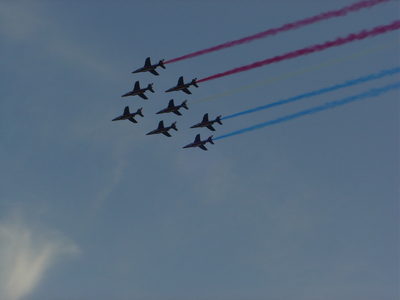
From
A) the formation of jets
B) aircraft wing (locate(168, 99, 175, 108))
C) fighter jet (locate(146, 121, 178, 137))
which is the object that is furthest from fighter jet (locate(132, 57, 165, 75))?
fighter jet (locate(146, 121, 178, 137))

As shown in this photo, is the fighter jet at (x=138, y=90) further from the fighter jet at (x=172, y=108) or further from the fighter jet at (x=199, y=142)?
the fighter jet at (x=199, y=142)

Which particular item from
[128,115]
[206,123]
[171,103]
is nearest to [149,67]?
[171,103]

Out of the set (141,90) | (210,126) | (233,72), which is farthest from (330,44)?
(141,90)

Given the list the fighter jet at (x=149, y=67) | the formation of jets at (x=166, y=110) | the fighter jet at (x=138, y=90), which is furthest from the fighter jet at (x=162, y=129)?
the fighter jet at (x=149, y=67)

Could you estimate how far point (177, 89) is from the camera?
7662cm

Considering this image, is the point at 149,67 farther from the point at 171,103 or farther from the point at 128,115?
the point at 128,115

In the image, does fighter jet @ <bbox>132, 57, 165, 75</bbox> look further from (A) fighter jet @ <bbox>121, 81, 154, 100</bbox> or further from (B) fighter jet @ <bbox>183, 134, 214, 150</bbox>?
Result: (B) fighter jet @ <bbox>183, 134, 214, 150</bbox>

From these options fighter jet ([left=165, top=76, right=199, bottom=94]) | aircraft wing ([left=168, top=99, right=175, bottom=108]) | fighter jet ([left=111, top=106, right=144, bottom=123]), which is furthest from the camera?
fighter jet ([left=111, top=106, right=144, bottom=123])

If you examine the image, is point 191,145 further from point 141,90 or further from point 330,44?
point 330,44

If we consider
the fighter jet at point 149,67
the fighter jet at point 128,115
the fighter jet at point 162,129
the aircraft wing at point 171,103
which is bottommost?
the fighter jet at point 162,129

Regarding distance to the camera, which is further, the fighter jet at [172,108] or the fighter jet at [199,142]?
the fighter jet at [172,108]

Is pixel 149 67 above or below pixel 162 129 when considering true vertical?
above

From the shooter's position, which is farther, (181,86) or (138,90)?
(138,90)

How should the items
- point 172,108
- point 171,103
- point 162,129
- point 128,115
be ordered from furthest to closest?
1. point 128,115
2. point 162,129
3. point 171,103
4. point 172,108
